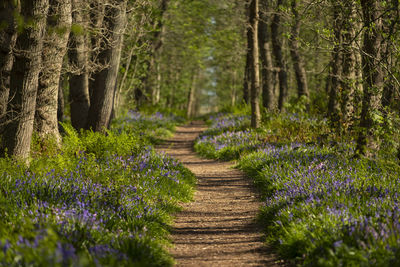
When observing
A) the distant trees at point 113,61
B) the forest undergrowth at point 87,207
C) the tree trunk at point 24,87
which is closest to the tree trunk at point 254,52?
the distant trees at point 113,61

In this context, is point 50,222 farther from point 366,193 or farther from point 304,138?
point 304,138

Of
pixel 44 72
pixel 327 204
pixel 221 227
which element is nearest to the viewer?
pixel 327 204

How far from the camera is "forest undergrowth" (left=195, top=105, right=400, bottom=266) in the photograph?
396 cm

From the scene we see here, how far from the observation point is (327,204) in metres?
5.36

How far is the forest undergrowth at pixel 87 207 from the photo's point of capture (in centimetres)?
365

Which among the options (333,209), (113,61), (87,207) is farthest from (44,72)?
(333,209)

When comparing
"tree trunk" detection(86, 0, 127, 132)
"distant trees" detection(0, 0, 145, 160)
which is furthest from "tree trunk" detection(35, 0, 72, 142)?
"tree trunk" detection(86, 0, 127, 132)

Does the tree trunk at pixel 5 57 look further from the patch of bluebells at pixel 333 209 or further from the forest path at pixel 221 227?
the patch of bluebells at pixel 333 209

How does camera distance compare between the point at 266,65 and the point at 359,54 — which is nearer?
the point at 359,54

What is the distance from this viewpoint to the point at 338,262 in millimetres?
3760

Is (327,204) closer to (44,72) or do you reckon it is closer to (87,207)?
(87,207)

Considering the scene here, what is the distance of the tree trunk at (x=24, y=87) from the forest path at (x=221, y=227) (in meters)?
3.08

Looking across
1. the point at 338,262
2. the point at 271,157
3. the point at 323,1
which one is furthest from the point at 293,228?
the point at 323,1

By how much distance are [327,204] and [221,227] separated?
1.80 metres
